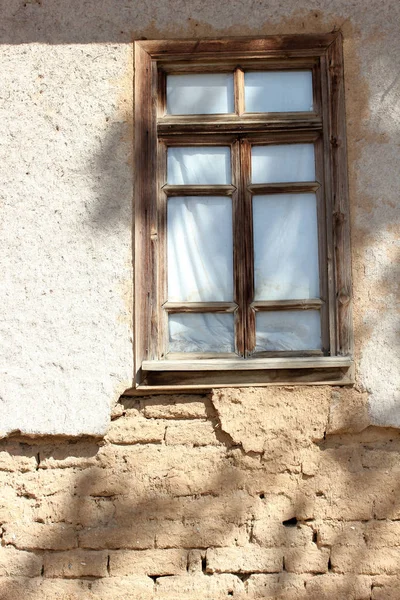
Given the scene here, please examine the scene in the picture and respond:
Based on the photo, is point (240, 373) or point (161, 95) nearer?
point (240, 373)

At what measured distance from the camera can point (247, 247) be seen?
125 inches

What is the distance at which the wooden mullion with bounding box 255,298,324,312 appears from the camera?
3.14 m

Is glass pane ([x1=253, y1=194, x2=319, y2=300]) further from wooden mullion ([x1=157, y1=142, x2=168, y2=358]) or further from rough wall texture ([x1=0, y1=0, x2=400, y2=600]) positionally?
wooden mullion ([x1=157, y1=142, x2=168, y2=358])

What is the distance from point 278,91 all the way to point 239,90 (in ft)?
0.62

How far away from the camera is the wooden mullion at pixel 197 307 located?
314 centimetres

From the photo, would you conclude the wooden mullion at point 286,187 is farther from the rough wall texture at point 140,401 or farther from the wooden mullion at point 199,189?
the rough wall texture at point 140,401

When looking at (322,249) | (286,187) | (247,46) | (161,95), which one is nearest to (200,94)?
(161,95)

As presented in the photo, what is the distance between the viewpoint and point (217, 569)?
114 inches

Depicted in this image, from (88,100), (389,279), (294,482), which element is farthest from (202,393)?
(88,100)

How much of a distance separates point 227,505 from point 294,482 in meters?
0.30

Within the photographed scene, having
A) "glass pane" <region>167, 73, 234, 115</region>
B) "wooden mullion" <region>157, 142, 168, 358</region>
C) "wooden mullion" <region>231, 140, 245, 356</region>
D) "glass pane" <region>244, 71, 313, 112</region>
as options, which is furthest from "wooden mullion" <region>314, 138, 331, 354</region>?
"wooden mullion" <region>157, 142, 168, 358</region>

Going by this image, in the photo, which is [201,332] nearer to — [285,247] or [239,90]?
[285,247]

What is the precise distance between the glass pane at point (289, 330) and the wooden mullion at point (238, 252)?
0.27 ft

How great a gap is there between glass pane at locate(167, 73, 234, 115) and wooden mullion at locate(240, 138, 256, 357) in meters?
0.21
